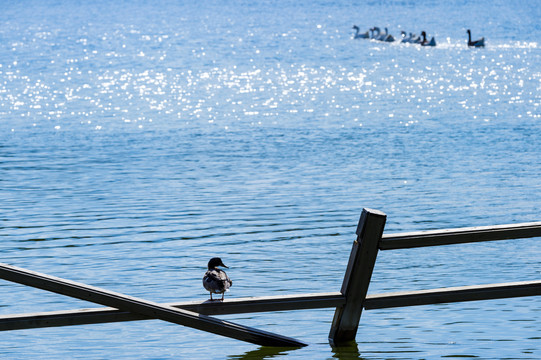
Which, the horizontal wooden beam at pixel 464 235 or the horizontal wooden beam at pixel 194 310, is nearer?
the horizontal wooden beam at pixel 194 310

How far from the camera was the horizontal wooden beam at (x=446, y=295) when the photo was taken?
765 cm

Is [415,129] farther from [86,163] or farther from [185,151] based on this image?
[86,163]

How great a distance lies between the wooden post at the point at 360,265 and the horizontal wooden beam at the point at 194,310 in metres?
0.12

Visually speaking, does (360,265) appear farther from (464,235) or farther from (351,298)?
(464,235)

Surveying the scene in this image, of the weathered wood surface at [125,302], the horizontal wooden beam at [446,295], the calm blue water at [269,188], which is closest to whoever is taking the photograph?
the weathered wood surface at [125,302]

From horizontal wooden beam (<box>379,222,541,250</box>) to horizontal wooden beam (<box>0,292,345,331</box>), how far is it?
711 mm

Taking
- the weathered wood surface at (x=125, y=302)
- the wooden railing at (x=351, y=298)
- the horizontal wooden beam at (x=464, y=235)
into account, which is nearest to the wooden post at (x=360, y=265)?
the wooden railing at (x=351, y=298)

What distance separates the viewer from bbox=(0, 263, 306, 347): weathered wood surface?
6.91 meters

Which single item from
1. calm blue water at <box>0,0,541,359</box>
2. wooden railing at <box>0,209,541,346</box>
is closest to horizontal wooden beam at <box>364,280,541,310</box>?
wooden railing at <box>0,209,541,346</box>

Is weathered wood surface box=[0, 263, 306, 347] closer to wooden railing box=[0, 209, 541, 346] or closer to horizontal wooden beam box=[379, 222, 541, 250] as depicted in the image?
wooden railing box=[0, 209, 541, 346]

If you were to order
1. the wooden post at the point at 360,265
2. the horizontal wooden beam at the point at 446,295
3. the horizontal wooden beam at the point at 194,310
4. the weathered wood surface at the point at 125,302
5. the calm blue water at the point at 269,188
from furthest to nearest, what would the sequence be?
the calm blue water at the point at 269,188
the horizontal wooden beam at the point at 446,295
the wooden post at the point at 360,265
the horizontal wooden beam at the point at 194,310
the weathered wood surface at the point at 125,302

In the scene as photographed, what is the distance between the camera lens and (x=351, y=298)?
25.1ft

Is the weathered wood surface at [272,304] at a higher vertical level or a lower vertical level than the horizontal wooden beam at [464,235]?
lower

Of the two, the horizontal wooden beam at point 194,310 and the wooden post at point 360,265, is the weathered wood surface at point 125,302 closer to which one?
the horizontal wooden beam at point 194,310
